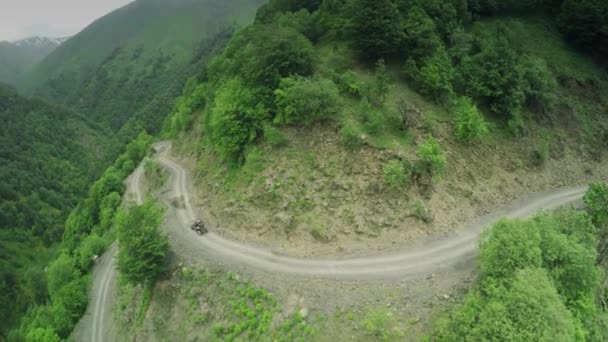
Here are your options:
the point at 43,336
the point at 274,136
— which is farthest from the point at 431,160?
the point at 43,336

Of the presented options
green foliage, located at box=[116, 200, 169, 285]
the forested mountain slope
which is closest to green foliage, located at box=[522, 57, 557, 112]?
green foliage, located at box=[116, 200, 169, 285]

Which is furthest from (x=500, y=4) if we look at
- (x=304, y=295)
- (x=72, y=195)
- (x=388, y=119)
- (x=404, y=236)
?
(x=72, y=195)

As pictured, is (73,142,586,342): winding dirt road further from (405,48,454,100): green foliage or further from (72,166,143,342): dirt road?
(405,48,454,100): green foliage

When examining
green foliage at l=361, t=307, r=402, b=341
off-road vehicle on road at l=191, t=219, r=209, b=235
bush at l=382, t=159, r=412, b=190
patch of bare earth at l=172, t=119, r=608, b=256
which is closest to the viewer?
green foliage at l=361, t=307, r=402, b=341

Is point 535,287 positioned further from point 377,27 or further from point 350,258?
point 377,27

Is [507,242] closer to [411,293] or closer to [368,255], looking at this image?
[411,293]

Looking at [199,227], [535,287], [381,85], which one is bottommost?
[535,287]
